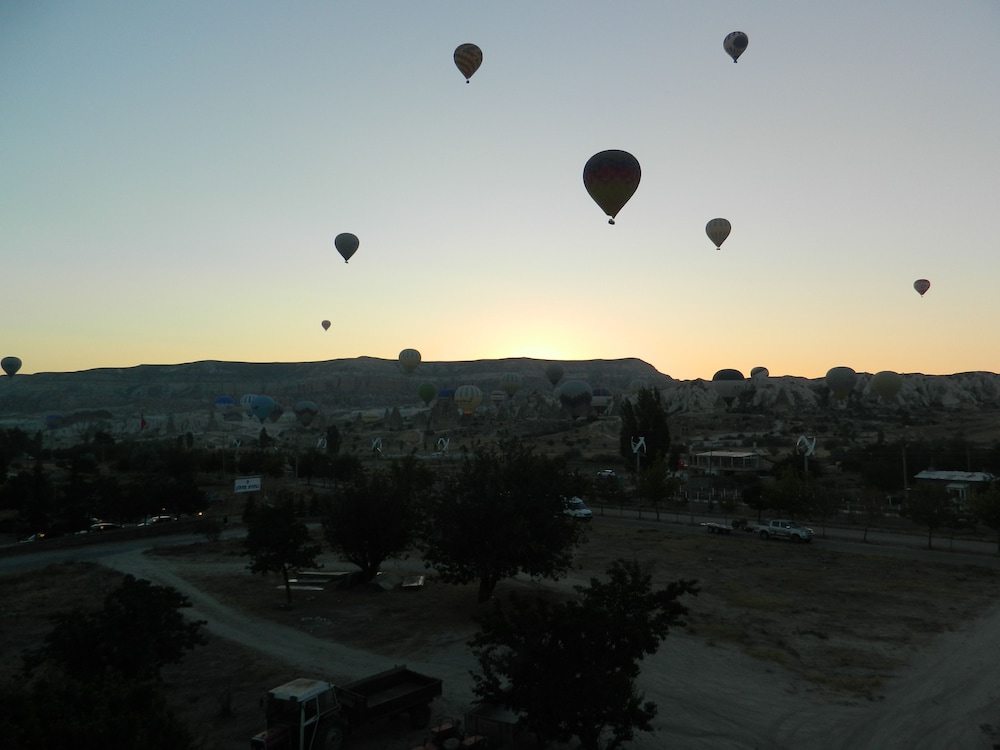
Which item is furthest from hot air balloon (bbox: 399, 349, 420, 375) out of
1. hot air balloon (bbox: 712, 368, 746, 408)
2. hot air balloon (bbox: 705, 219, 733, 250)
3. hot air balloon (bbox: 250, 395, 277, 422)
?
hot air balloon (bbox: 705, 219, 733, 250)

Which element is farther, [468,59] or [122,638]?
[468,59]

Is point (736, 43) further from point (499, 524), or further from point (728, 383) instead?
point (728, 383)

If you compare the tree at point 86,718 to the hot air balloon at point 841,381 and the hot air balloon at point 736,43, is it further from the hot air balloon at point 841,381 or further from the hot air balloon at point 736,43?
the hot air balloon at point 841,381

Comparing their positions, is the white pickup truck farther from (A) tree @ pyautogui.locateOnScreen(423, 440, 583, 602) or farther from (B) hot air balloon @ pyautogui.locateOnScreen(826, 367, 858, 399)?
(B) hot air balloon @ pyautogui.locateOnScreen(826, 367, 858, 399)

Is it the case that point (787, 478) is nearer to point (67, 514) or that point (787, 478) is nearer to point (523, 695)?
point (523, 695)

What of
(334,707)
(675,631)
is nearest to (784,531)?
(675,631)

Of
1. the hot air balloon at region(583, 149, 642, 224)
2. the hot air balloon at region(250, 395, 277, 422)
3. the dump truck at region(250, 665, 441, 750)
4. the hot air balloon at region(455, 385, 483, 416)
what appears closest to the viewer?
the dump truck at region(250, 665, 441, 750)
